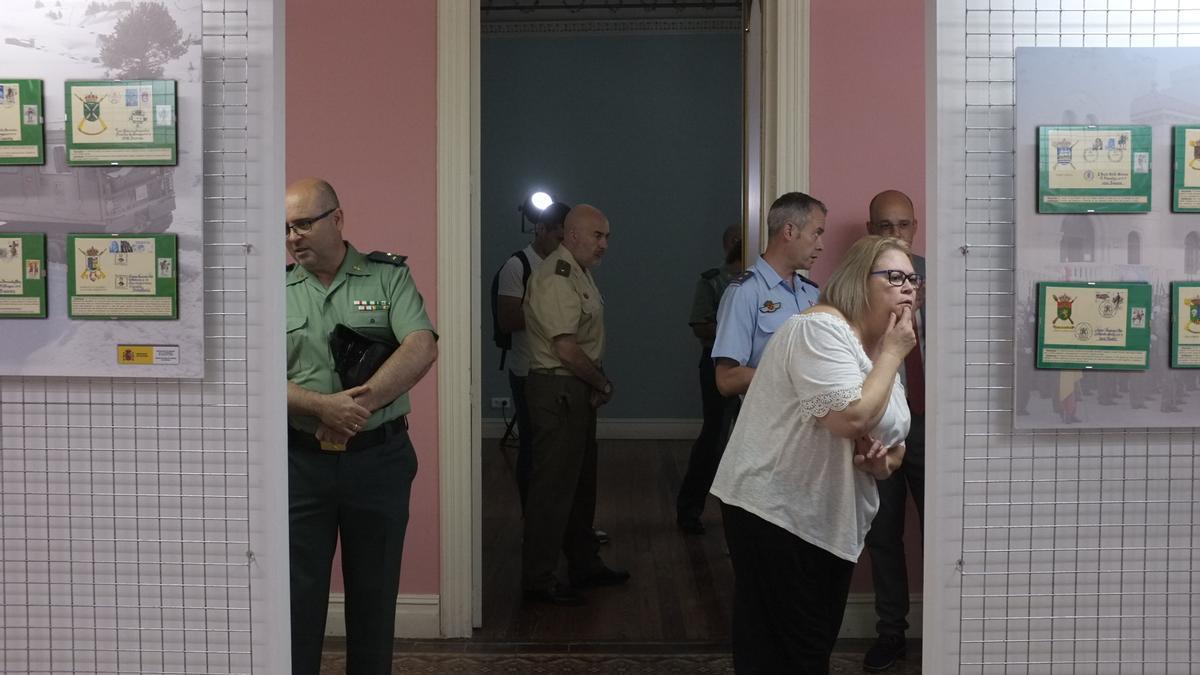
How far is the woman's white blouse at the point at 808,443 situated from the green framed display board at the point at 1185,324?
58cm

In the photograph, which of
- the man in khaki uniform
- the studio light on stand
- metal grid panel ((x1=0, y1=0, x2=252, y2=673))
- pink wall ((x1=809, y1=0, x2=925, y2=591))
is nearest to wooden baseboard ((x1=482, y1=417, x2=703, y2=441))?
the studio light on stand

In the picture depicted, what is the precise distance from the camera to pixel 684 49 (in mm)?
8586

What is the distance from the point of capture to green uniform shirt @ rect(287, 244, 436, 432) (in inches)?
112

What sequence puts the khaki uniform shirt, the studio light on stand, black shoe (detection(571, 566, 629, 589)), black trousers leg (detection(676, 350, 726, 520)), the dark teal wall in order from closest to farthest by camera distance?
the khaki uniform shirt → black shoe (detection(571, 566, 629, 589)) → black trousers leg (detection(676, 350, 726, 520)) → the studio light on stand → the dark teal wall

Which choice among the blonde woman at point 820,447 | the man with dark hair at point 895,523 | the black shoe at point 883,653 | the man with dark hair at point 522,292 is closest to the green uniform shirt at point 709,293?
the man with dark hair at point 522,292

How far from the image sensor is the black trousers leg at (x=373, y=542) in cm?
281

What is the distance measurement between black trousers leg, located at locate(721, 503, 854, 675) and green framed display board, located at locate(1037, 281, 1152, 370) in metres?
0.75

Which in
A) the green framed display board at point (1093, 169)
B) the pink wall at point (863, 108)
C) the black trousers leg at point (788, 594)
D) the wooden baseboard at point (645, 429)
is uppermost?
the pink wall at point (863, 108)

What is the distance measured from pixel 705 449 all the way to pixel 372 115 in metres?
2.59

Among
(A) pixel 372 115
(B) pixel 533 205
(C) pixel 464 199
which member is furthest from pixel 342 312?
(B) pixel 533 205

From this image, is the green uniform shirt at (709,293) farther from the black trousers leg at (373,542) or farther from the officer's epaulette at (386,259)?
the black trousers leg at (373,542)

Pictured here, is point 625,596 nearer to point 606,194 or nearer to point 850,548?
point 850,548

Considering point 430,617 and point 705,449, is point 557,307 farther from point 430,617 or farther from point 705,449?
point 705,449

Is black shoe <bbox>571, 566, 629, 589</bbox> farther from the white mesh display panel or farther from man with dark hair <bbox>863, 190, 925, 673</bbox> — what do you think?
the white mesh display panel
